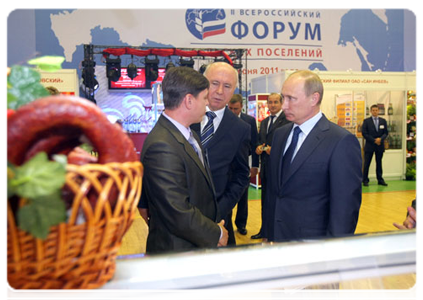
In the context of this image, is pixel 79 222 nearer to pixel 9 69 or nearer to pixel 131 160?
pixel 131 160

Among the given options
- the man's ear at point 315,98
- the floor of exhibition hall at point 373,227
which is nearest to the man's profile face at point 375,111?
the floor of exhibition hall at point 373,227

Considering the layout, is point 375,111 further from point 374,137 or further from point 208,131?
point 208,131

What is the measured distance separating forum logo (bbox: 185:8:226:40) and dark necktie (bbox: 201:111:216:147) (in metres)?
11.9

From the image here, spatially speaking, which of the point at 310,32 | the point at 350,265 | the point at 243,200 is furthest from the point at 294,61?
the point at 350,265

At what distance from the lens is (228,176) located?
2945 millimetres

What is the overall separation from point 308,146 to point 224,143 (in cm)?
71

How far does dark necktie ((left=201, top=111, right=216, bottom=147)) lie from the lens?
117 inches

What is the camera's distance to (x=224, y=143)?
116 inches

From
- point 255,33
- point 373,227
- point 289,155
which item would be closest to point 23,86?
point 289,155

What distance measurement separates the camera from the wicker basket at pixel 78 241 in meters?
0.56

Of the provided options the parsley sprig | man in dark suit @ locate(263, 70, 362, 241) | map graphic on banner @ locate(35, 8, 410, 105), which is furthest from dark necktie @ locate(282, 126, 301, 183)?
map graphic on banner @ locate(35, 8, 410, 105)

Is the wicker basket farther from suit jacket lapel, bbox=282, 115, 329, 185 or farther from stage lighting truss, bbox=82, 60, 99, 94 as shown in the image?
stage lighting truss, bbox=82, 60, 99, 94

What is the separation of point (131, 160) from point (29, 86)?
20 centimetres

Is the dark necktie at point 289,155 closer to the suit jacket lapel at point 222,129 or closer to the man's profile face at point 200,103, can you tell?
the suit jacket lapel at point 222,129
